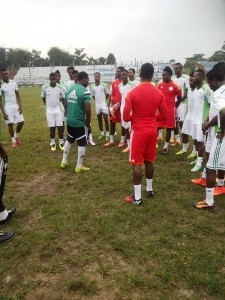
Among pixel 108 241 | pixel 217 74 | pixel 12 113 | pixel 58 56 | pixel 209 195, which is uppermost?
pixel 58 56

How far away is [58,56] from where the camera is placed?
86875 millimetres

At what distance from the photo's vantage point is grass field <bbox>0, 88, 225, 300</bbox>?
3.19m

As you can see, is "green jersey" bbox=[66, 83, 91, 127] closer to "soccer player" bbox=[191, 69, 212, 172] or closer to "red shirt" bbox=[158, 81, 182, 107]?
"soccer player" bbox=[191, 69, 212, 172]

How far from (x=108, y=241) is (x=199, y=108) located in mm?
4064

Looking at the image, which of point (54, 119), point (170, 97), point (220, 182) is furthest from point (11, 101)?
point (220, 182)

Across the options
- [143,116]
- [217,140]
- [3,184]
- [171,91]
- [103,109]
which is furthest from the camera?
[103,109]

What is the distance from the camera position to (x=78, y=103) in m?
6.36

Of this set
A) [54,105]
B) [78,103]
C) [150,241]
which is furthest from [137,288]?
[54,105]

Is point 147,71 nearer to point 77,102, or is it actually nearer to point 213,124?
point 213,124

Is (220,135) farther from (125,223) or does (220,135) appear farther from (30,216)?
(30,216)

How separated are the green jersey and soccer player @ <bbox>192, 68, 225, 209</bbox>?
2715mm

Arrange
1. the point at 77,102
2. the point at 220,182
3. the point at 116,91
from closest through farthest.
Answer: the point at 220,182 → the point at 77,102 → the point at 116,91

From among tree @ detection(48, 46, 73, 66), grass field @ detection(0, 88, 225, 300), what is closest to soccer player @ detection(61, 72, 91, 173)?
grass field @ detection(0, 88, 225, 300)

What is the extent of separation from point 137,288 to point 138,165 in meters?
2.29
